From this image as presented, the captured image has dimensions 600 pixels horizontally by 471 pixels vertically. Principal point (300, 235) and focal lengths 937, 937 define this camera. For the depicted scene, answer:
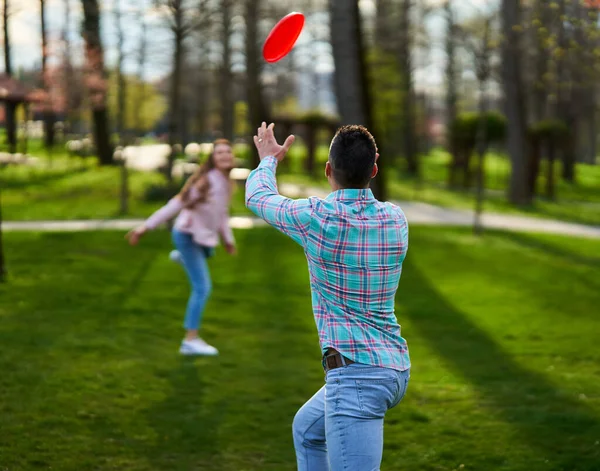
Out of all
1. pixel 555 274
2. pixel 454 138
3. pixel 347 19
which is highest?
pixel 347 19

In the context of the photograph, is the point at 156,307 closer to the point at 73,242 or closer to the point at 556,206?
the point at 73,242

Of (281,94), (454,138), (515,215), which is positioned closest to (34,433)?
(515,215)

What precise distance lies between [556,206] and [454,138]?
676 centimetres

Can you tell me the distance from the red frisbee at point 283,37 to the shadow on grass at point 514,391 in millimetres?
3110

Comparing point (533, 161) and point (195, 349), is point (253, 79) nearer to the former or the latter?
point (533, 161)

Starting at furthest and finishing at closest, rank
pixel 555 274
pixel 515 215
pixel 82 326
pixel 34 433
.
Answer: pixel 515 215 < pixel 555 274 < pixel 82 326 < pixel 34 433

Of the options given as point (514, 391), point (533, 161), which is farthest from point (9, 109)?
point (514, 391)

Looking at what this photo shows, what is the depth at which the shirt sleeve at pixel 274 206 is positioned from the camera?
3.54 metres

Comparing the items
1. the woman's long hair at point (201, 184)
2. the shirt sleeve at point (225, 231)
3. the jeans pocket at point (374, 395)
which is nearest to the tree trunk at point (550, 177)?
the shirt sleeve at point (225, 231)

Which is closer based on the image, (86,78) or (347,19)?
(347,19)

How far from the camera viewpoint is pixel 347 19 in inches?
593

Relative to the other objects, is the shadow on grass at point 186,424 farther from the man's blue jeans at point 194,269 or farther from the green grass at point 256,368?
the man's blue jeans at point 194,269

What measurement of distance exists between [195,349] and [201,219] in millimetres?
1227

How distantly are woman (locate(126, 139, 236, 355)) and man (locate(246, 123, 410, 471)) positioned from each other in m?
4.80
